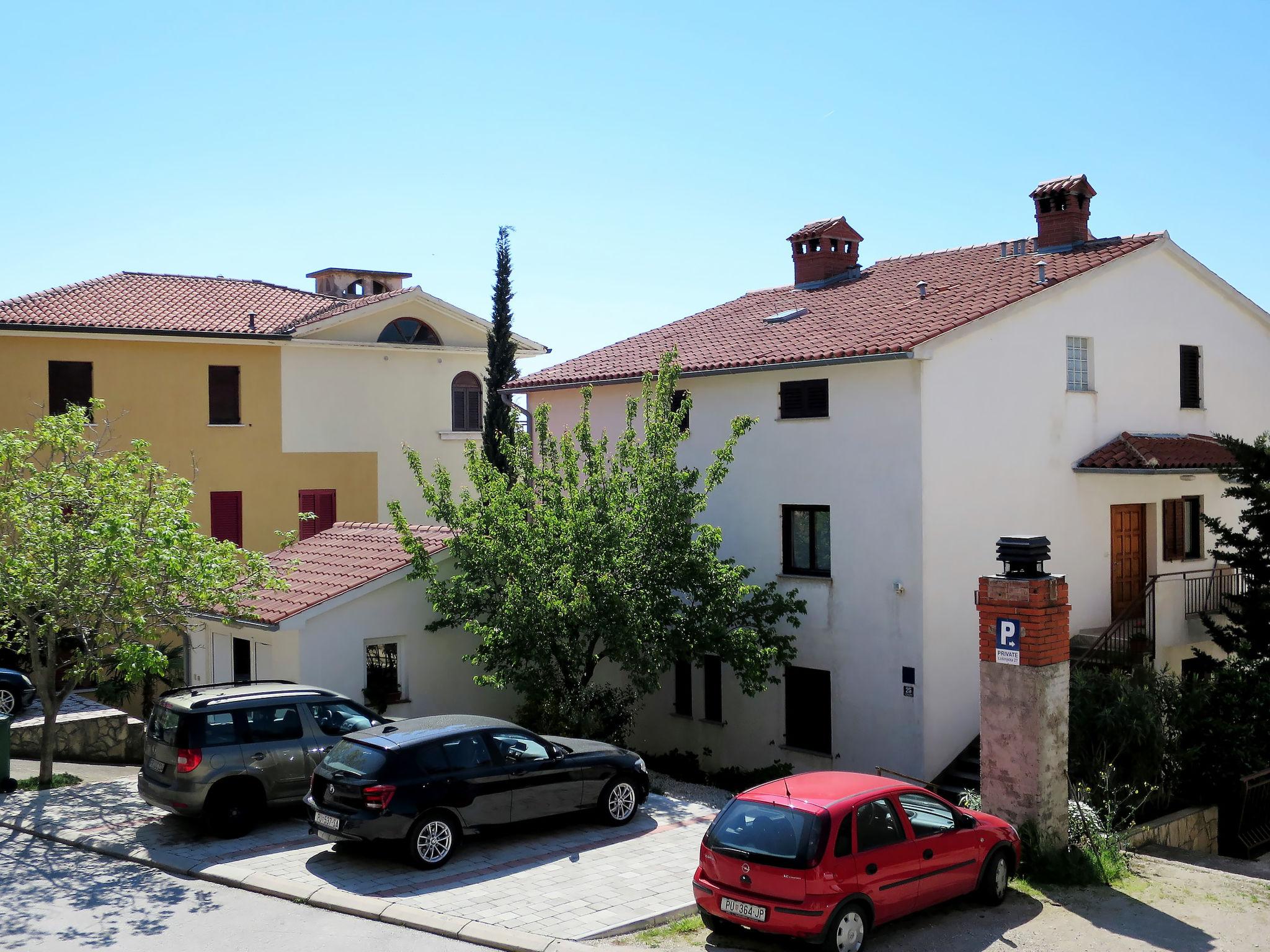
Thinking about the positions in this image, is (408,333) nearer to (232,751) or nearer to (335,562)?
(335,562)

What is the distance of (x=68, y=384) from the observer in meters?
24.5

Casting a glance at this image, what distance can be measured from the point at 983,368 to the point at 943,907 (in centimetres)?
963

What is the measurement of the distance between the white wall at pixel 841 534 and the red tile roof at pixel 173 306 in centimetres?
1210

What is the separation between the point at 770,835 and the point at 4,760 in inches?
418

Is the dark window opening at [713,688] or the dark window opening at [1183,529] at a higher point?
the dark window opening at [1183,529]

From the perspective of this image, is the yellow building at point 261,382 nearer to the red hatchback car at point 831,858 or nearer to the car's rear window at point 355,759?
the car's rear window at point 355,759

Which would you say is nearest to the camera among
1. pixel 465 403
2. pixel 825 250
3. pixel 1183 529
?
pixel 1183 529

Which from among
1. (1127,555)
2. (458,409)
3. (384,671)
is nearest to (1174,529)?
(1127,555)

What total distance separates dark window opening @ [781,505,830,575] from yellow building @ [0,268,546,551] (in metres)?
12.3

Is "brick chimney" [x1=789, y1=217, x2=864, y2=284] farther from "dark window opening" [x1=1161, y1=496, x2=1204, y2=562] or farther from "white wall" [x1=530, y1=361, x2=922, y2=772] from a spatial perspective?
"dark window opening" [x1=1161, y1=496, x2=1204, y2=562]

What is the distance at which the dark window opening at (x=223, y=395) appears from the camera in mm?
26188

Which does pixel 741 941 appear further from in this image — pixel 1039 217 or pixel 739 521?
pixel 1039 217

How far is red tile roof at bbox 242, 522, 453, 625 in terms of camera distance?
17.1m

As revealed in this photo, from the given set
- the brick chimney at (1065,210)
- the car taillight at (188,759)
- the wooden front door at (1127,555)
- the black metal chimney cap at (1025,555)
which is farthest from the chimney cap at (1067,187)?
the car taillight at (188,759)
